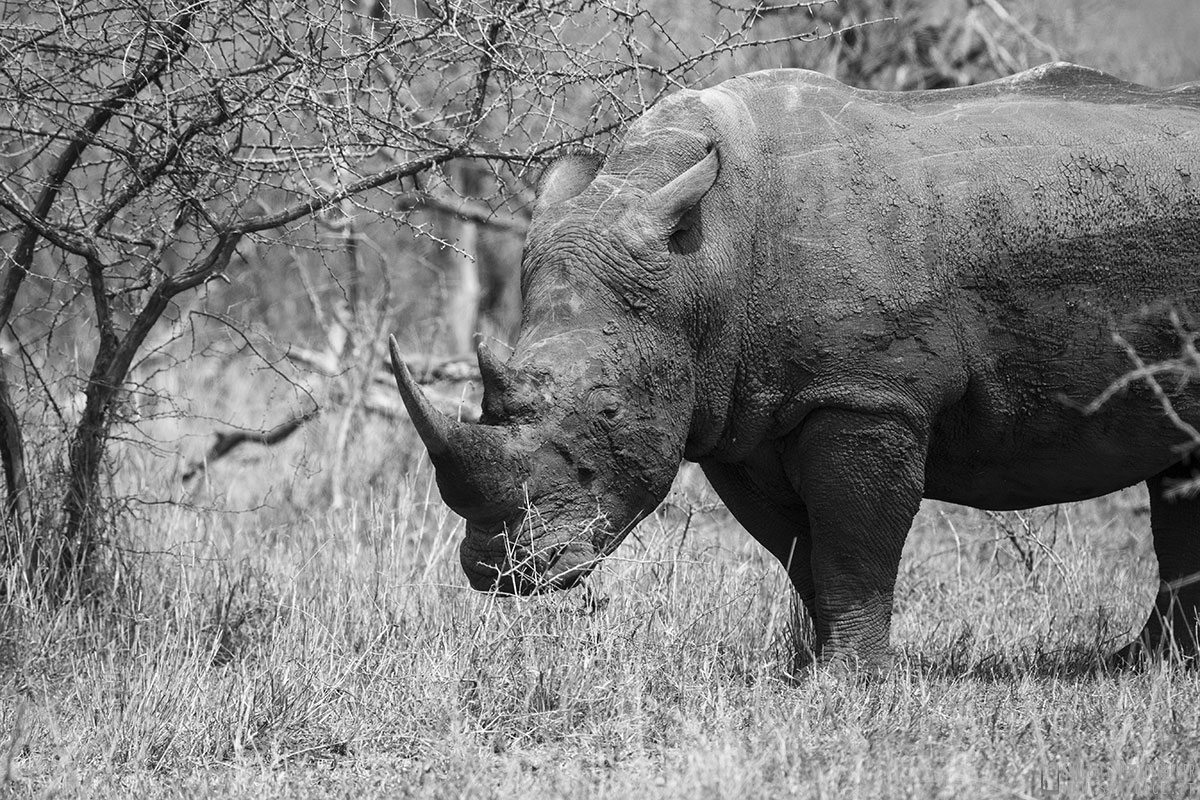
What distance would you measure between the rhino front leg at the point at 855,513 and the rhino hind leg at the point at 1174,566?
119 cm

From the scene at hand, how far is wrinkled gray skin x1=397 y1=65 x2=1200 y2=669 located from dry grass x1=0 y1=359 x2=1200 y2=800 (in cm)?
37

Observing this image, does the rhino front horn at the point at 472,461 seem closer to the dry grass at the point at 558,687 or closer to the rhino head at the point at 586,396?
the rhino head at the point at 586,396

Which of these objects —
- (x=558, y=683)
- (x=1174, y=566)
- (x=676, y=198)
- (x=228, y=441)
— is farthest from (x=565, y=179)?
(x=228, y=441)

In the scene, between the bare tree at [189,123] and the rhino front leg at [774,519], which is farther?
the bare tree at [189,123]

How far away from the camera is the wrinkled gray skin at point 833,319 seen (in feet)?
15.1

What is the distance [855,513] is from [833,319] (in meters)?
0.62

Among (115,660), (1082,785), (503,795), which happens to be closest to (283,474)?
(115,660)

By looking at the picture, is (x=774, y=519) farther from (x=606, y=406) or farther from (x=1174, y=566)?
(x=1174, y=566)

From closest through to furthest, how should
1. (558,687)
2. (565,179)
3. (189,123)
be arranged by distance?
(558,687)
(565,179)
(189,123)

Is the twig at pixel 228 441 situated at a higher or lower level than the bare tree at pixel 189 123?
lower

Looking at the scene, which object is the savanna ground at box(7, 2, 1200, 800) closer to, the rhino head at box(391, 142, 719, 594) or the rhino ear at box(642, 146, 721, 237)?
the rhino head at box(391, 142, 719, 594)

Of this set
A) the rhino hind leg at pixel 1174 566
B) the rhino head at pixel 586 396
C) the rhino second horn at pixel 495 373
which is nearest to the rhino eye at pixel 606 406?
the rhino head at pixel 586 396

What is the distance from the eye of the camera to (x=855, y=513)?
4738 mm

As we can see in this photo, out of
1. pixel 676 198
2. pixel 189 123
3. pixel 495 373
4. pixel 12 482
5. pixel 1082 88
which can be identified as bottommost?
pixel 12 482
